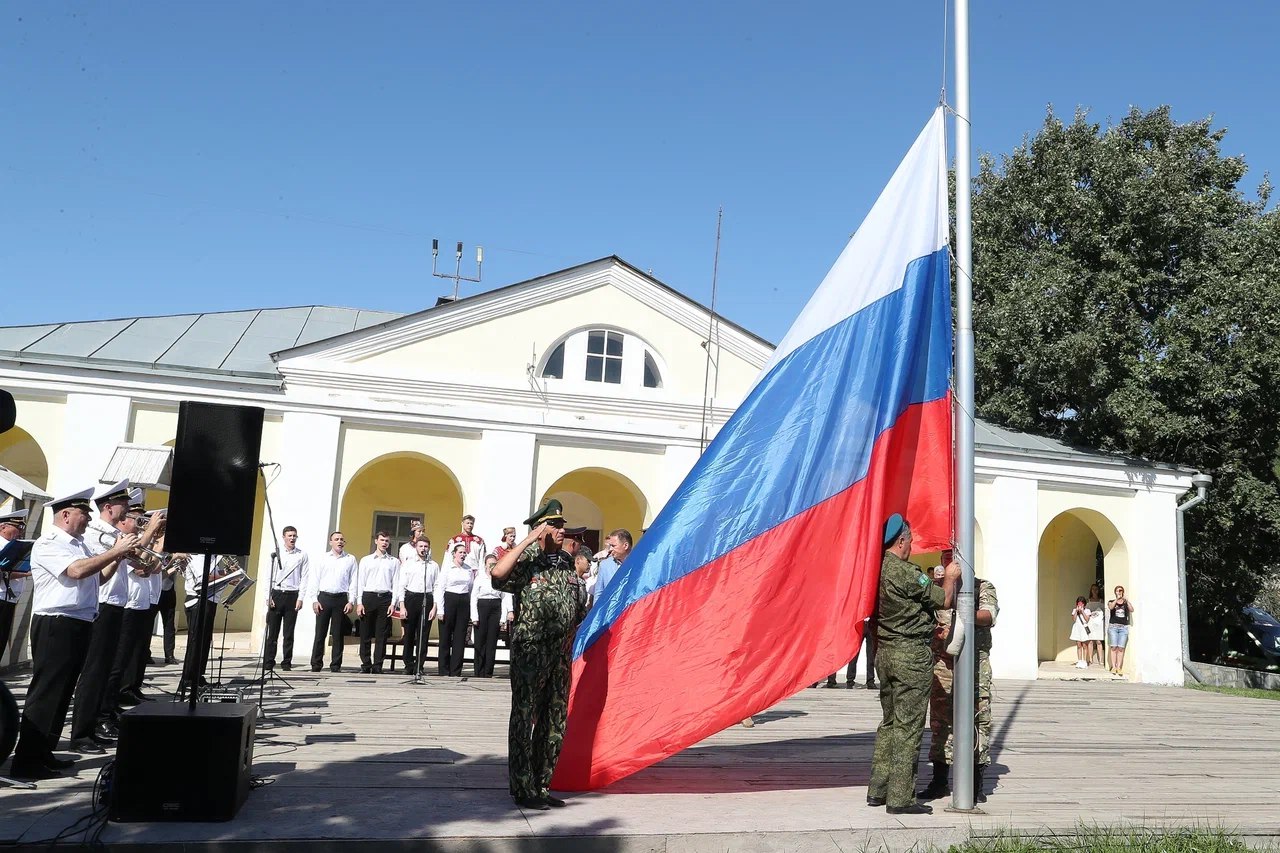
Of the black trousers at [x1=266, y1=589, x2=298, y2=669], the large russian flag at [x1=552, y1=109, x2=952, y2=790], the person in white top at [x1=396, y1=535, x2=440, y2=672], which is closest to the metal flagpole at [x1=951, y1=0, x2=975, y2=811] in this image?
the large russian flag at [x1=552, y1=109, x2=952, y2=790]

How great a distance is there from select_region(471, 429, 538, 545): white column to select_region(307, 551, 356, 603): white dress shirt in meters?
3.56

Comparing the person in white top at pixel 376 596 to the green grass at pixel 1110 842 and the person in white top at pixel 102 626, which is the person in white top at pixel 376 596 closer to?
the person in white top at pixel 102 626

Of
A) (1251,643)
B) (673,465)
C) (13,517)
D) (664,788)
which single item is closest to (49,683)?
(13,517)

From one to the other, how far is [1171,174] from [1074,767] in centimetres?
2027

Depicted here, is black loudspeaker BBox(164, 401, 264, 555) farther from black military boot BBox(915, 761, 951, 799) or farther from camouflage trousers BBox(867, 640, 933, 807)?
black military boot BBox(915, 761, 951, 799)

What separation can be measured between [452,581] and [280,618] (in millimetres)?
2351

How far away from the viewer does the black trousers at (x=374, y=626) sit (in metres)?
14.6

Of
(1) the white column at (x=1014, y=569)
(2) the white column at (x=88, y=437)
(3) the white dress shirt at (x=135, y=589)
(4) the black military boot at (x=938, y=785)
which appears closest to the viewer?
(4) the black military boot at (x=938, y=785)

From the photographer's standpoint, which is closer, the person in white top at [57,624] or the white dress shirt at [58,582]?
the person in white top at [57,624]

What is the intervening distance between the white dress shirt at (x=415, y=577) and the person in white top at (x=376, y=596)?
0.17m

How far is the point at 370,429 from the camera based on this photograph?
17.8m

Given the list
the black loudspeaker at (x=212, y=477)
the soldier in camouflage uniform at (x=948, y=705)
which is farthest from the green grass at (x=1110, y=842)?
the black loudspeaker at (x=212, y=477)

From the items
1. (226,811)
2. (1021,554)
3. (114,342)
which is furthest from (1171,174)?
(226,811)

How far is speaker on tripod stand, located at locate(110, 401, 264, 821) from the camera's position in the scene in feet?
18.1
